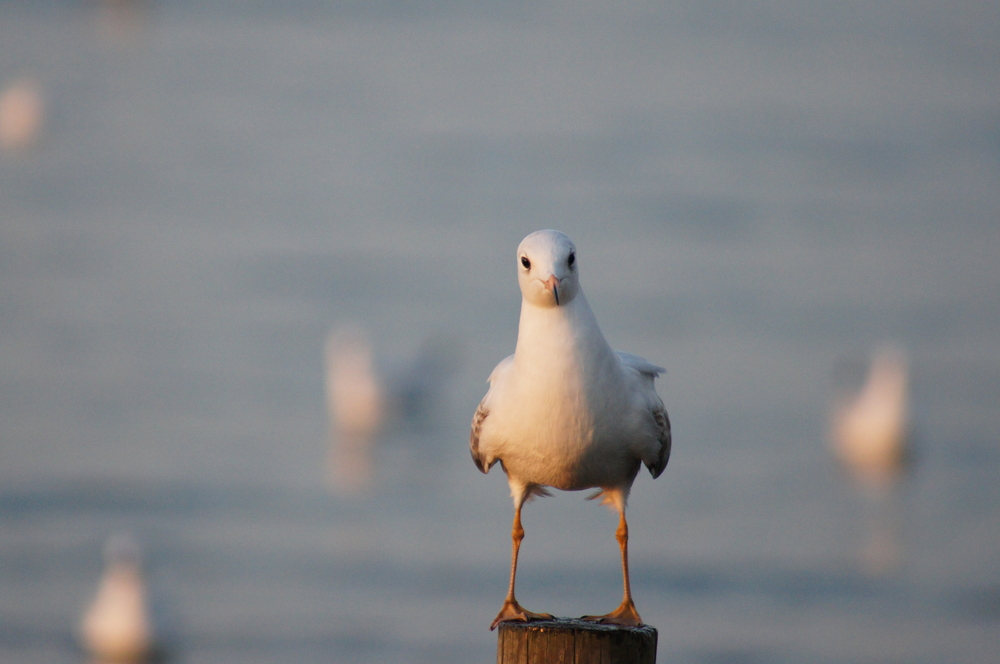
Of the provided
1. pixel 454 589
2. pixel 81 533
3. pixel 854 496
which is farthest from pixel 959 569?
pixel 81 533

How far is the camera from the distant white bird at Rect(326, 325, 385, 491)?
730 inches

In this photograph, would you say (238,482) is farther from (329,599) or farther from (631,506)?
(631,506)

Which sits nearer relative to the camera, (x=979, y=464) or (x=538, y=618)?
(x=538, y=618)

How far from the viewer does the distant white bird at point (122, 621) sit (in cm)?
1188

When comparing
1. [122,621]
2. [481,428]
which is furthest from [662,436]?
[122,621]

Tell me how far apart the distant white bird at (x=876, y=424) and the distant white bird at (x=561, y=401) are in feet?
42.2

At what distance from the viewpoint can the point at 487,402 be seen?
4984mm

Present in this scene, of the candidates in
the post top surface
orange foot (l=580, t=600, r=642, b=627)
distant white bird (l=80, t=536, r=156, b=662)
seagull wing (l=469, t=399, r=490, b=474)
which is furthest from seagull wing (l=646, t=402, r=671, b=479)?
distant white bird (l=80, t=536, r=156, b=662)

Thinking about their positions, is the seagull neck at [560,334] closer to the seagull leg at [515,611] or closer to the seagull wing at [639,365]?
the seagull wing at [639,365]

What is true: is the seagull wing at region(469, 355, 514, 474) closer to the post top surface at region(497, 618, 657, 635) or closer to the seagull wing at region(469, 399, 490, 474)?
the seagull wing at region(469, 399, 490, 474)

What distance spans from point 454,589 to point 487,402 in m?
7.90

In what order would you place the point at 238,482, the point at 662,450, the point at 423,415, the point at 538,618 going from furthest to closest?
the point at 423,415, the point at 238,482, the point at 662,450, the point at 538,618

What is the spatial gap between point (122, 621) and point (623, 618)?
321 inches

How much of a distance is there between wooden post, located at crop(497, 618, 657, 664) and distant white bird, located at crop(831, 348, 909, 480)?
13.2 meters
